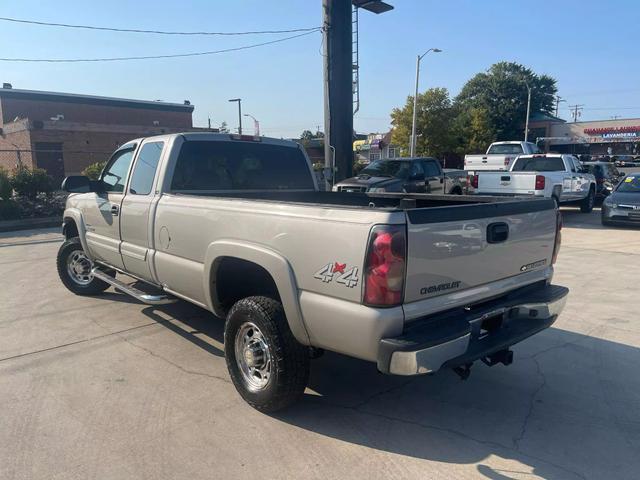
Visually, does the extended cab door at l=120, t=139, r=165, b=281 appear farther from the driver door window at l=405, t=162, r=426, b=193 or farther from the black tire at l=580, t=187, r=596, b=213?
the black tire at l=580, t=187, r=596, b=213

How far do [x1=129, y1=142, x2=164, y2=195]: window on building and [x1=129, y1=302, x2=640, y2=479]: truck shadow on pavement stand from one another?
1723 mm

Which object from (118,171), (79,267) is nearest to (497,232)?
(118,171)

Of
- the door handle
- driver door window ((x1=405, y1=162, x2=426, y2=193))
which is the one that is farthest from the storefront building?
the door handle

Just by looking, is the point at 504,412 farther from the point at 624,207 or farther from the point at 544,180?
the point at 624,207

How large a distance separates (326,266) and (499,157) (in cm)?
1924

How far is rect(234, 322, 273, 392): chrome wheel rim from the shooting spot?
140 inches

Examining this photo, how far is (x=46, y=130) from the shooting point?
1261 inches

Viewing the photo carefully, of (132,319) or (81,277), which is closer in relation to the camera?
(132,319)

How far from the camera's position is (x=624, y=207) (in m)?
13.4

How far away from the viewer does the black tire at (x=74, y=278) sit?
664cm

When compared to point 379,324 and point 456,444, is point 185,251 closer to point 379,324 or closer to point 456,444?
point 379,324

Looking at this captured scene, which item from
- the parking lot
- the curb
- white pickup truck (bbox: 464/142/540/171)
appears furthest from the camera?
white pickup truck (bbox: 464/142/540/171)

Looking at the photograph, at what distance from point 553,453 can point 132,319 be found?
4.52 metres

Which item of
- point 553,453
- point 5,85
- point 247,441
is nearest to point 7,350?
point 247,441
